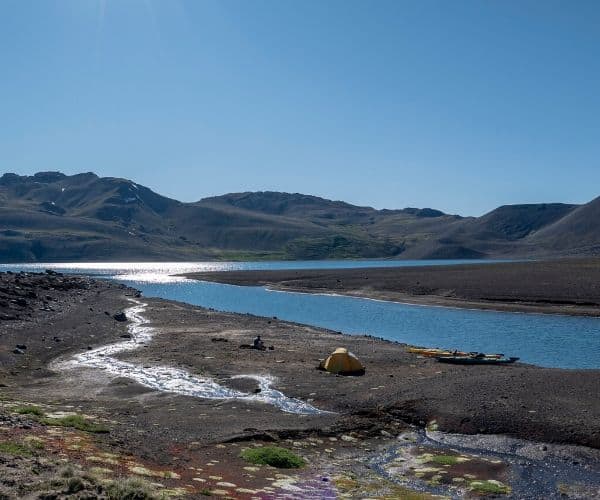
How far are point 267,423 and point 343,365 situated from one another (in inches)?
409

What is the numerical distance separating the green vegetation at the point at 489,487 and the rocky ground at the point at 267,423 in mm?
81

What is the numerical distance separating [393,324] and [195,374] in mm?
34161

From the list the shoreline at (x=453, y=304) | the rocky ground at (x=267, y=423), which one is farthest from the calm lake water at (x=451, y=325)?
the rocky ground at (x=267, y=423)

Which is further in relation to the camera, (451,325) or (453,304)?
(453,304)

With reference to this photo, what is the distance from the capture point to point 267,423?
71.7 feet

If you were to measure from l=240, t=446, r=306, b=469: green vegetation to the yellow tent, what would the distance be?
13.7 metres

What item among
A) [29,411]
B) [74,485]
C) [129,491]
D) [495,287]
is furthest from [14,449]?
[495,287]

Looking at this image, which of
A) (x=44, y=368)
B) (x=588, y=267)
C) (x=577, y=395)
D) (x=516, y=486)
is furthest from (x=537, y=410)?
(x=588, y=267)

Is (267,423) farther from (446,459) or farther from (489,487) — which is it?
(489,487)

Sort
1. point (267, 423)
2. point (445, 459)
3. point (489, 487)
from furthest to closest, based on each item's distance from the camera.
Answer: point (267, 423) → point (445, 459) → point (489, 487)

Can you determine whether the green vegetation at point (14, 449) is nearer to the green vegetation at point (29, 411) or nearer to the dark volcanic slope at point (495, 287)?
the green vegetation at point (29, 411)

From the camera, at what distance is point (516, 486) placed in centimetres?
1630

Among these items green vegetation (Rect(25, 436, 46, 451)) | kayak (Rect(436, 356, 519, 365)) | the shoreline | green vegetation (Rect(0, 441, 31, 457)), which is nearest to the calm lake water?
the shoreline

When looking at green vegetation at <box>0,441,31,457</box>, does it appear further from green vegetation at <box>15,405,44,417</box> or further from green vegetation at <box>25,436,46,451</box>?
green vegetation at <box>15,405,44,417</box>
